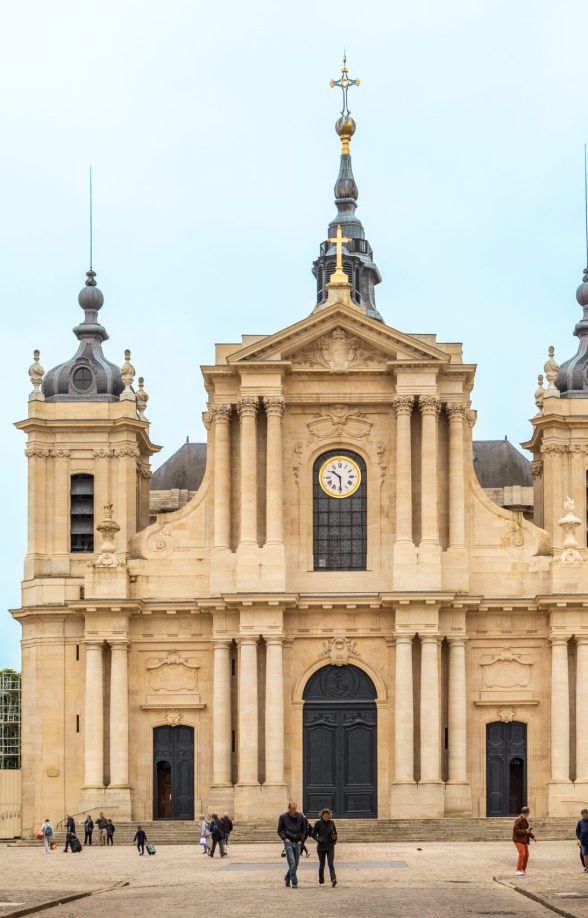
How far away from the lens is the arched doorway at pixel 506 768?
189ft

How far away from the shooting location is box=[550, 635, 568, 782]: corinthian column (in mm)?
56844

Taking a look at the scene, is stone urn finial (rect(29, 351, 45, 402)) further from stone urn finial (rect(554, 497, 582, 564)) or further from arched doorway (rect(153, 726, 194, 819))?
stone urn finial (rect(554, 497, 582, 564))

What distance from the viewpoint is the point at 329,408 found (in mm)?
59062

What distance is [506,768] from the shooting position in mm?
57906

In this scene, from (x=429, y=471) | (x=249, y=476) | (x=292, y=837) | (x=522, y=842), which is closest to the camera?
(x=292, y=837)

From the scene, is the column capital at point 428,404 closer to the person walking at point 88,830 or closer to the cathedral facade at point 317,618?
the cathedral facade at point 317,618

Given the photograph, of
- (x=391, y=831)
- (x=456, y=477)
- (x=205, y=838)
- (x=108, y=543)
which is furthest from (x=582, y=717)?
(x=108, y=543)

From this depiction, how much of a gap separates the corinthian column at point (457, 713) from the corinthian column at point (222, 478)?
7592mm

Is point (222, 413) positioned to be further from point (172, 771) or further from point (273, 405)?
point (172, 771)

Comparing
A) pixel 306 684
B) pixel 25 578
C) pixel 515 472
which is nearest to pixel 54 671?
pixel 25 578

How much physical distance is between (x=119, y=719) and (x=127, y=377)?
437 inches

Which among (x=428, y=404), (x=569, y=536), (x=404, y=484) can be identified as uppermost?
(x=428, y=404)

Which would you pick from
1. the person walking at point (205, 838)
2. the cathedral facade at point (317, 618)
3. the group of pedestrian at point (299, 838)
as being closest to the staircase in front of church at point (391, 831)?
the cathedral facade at point (317, 618)

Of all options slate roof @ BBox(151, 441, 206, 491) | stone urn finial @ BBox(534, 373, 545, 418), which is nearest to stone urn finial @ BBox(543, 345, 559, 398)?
stone urn finial @ BBox(534, 373, 545, 418)
